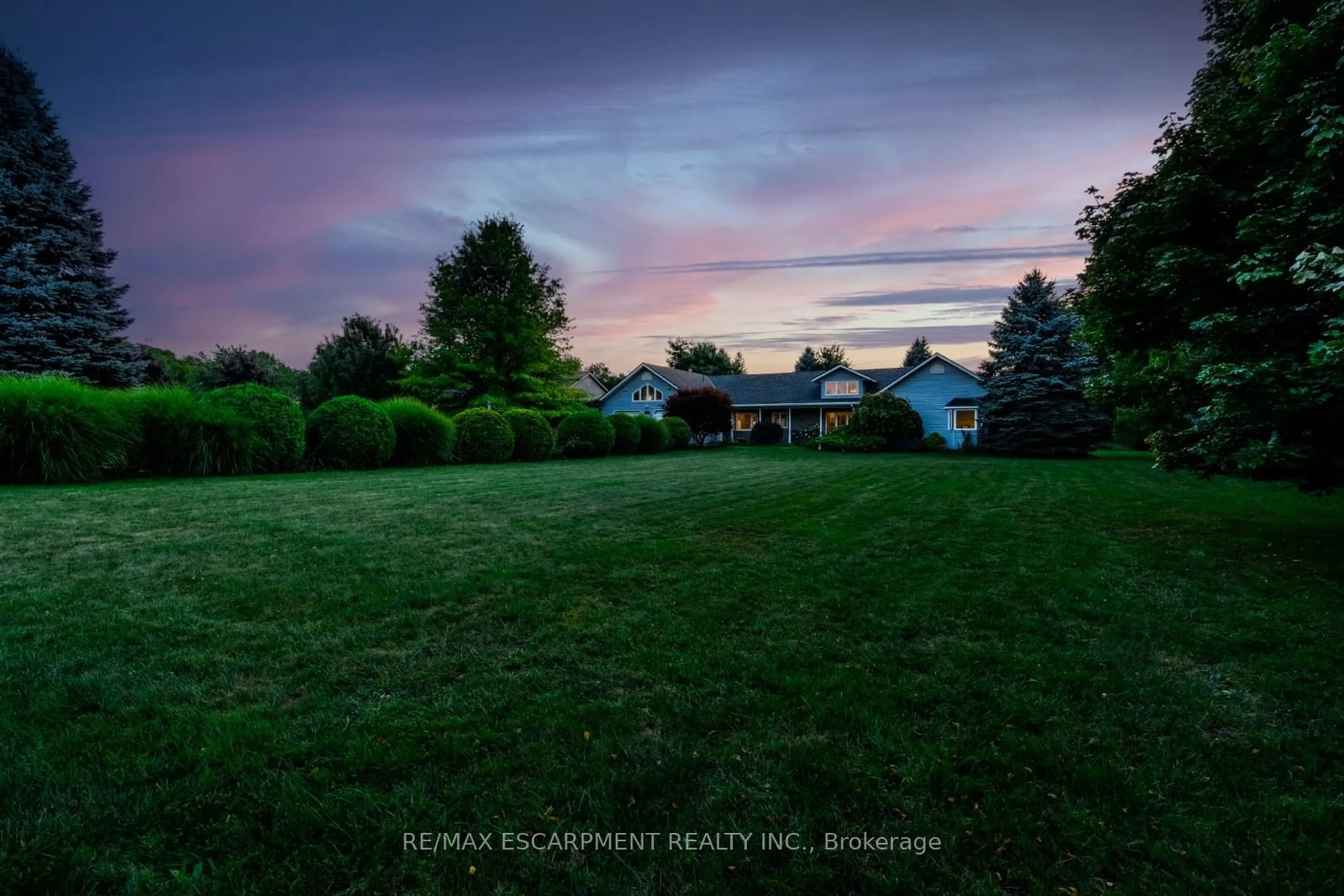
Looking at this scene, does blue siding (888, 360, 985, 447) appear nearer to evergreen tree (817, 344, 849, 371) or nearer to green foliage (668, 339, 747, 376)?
green foliage (668, 339, 747, 376)

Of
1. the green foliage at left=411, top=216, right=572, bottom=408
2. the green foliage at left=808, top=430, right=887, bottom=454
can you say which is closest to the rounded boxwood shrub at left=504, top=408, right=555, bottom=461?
the green foliage at left=411, top=216, right=572, bottom=408

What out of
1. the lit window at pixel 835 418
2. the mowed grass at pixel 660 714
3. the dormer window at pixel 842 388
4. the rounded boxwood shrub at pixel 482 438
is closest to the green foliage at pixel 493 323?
the rounded boxwood shrub at pixel 482 438

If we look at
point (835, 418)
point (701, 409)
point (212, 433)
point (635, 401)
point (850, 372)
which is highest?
point (850, 372)

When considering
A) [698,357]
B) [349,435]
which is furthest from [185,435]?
[698,357]

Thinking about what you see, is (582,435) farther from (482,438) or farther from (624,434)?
(482,438)

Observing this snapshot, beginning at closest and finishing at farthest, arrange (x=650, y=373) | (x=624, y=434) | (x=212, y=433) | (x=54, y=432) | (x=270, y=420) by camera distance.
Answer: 1. (x=54, y=432)
2. (x=212, y=433)
3. (x=270, y=420)
4. (x=624, y=434)
5. (x=650, y=373)

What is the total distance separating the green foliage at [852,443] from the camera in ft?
87.2

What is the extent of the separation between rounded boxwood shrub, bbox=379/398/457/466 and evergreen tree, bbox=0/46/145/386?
12.5 meters

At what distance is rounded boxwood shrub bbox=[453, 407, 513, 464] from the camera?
17.5m

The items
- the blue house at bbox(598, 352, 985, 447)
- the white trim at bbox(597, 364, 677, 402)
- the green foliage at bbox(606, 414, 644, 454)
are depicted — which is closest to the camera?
the green foliage at bbox(606, 414, 644, 454)

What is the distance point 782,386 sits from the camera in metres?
37.7

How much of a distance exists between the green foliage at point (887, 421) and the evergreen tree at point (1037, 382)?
3218 mm

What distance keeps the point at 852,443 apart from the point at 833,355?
144 ft

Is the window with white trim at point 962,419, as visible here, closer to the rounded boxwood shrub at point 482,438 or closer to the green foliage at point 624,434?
the green foliage at point 624,434
